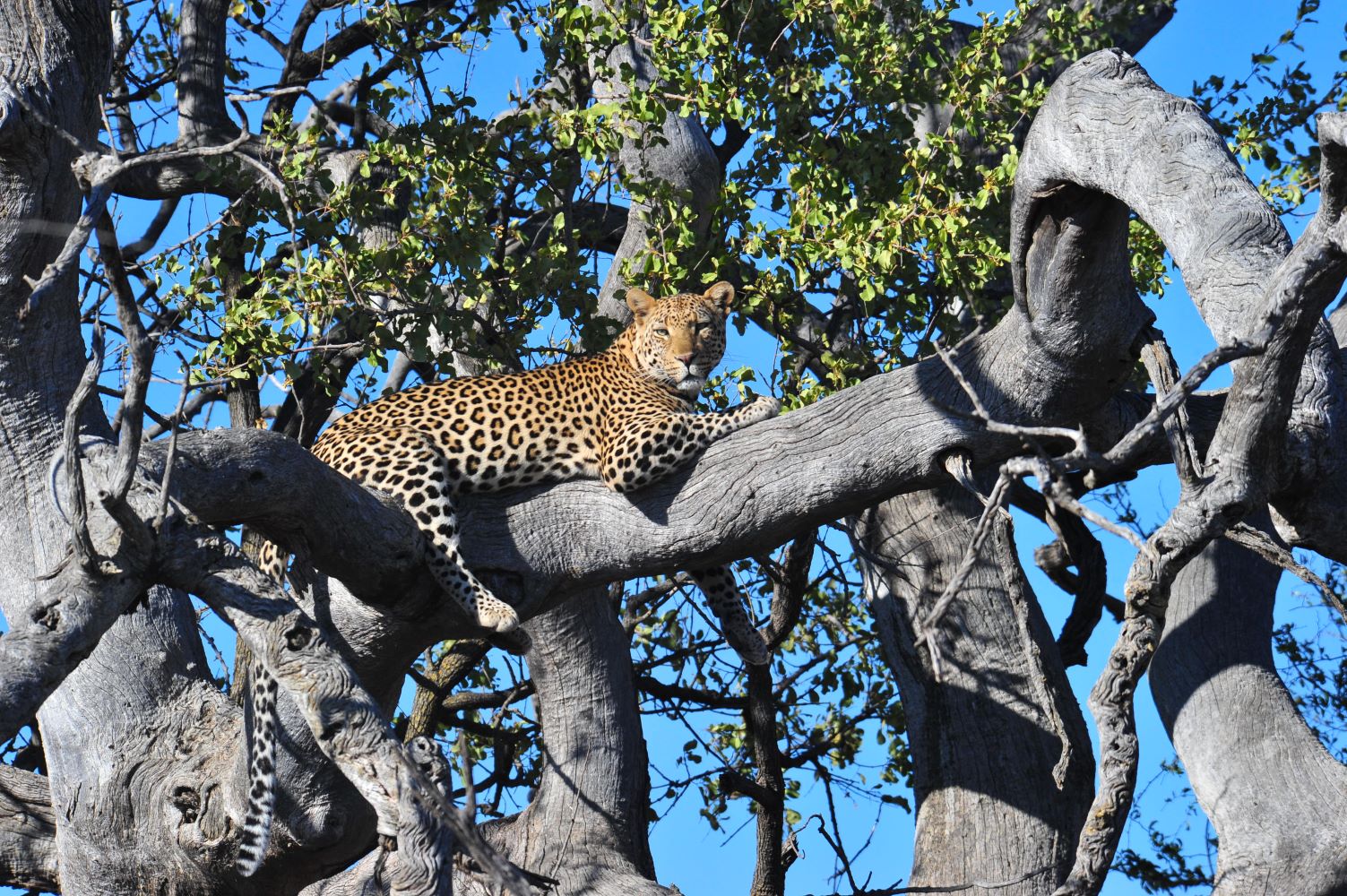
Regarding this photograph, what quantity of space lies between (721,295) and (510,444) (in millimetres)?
1658

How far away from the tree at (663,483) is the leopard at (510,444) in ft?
0.44

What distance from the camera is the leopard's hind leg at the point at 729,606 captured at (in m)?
6.20

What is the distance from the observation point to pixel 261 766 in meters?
4.71

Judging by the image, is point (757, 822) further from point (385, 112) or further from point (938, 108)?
point (938, 108)

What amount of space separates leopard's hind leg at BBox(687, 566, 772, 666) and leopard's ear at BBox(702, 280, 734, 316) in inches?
49.2

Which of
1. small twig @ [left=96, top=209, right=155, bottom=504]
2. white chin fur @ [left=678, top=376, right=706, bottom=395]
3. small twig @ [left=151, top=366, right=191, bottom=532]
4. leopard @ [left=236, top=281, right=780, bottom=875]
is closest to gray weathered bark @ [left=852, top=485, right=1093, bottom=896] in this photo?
leopard @ [left=236, top=281, right=780, bottom=875]

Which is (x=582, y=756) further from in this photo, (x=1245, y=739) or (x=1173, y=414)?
(x=1173, y=414)

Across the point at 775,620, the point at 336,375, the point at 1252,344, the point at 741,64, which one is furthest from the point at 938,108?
the point at 1252,344

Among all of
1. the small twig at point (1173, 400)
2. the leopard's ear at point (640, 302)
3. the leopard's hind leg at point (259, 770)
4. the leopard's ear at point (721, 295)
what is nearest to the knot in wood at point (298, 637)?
the leopard's hind leg at point (259, 770)

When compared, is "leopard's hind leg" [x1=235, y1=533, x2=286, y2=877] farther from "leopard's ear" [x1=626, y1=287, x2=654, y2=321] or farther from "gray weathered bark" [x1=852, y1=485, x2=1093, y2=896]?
"gray weathered bark" [x1=852, y1=485, x2=1093, y2=896]

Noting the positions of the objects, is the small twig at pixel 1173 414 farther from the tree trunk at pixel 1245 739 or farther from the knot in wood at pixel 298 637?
the knot in wood at pixel 298 637

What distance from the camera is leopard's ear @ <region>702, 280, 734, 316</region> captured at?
6.71m

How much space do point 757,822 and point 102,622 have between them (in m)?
3.78

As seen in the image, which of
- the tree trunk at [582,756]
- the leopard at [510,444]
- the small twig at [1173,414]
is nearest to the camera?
the small twig at [1173,414]
